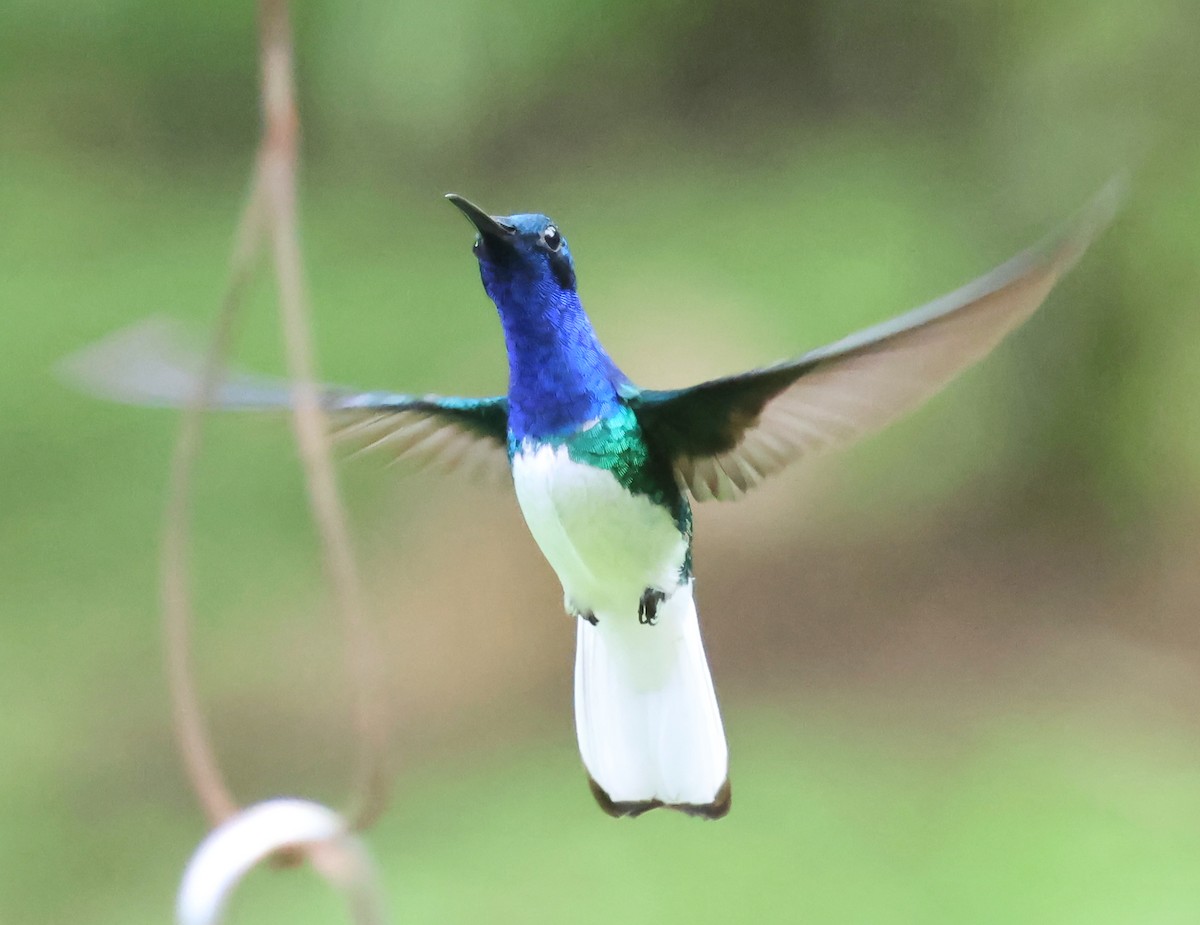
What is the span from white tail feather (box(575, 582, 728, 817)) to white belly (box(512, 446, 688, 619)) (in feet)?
0.09

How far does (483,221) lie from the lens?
547mm

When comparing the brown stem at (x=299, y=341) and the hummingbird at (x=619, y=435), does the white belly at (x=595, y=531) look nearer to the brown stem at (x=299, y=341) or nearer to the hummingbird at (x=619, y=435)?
the hummingbird at (x=619, y=435)

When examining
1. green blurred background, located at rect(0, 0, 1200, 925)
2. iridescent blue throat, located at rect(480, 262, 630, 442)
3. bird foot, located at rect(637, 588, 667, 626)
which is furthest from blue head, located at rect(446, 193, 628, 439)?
green blurred background, located at rect(0, 0, 1200, 925)

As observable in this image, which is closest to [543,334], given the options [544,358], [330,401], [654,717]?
[544,358]

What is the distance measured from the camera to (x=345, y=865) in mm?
418

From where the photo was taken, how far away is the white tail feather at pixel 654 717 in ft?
2.31

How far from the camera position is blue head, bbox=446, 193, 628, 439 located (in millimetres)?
601

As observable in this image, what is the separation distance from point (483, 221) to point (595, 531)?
17 cm

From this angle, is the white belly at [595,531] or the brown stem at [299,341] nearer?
the brown stem at [299,341]

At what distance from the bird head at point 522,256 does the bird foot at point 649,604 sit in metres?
0.17

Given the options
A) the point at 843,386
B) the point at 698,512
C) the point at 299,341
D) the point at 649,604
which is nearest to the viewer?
the point at 299,341

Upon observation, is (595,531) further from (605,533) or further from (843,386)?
(843,386)

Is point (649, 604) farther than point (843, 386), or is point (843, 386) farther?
point (649, 604)

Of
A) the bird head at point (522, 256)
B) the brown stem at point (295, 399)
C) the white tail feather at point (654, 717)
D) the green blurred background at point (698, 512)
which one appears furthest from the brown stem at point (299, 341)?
the green blurred background at point (698, 512)
